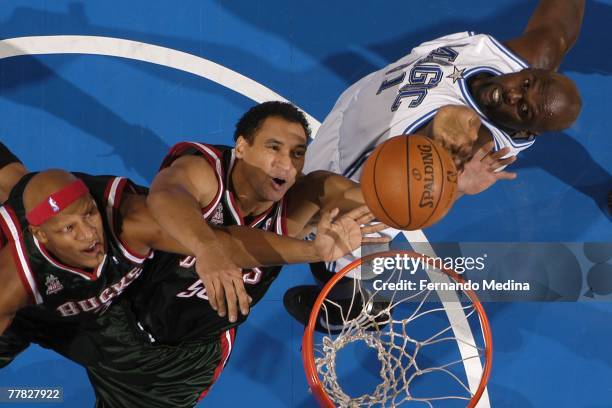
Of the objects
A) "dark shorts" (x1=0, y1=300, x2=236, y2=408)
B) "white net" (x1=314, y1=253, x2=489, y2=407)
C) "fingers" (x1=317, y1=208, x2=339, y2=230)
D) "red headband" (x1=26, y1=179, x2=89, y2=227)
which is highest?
"red headband" (x1=26, y1=179, x2=89, y2=227)

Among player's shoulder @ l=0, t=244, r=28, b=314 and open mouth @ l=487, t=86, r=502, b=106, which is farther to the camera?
open mouth @ l=487, t=86, r=502, b=106

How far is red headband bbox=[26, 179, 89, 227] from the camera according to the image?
223cm

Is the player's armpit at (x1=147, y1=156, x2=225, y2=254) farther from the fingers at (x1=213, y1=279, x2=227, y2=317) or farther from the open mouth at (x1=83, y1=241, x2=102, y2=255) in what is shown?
the open mouth at (x1=83, y1=241, x2=102, y2=255)

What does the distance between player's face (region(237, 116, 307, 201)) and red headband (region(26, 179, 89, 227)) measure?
2.03 feet

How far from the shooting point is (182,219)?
2.15 m

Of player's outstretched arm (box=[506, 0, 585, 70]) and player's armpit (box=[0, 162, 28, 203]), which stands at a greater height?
player's outstretched arm (box=[506, 0, 585, 70])

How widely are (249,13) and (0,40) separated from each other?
4.56 ft

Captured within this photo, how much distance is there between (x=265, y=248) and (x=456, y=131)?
991 mm

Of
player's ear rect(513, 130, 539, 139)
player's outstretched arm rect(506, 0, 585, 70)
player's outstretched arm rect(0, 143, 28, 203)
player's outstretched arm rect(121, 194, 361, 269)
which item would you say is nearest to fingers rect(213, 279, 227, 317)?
player's outstretched arm rect(121, 194, 361, 269)

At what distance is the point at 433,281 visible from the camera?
3764 millimetres

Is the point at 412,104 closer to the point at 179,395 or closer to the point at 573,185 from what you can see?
the point at 573,185

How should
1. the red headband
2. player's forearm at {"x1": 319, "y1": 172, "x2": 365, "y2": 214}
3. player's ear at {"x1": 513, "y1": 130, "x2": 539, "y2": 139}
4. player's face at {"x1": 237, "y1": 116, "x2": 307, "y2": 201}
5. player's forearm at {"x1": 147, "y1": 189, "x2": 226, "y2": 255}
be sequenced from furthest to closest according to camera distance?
player's ear at {"x1": 513, "y1": 130, "x2": 539, "y2": 139} < player's forearm at {"x1": 319, "y1": 172, "x2": 365, "y2": 214} < player's face at {"x1": 237, "y1": 116, "x2": 307, "y2": 201} < the red headband < player's forearm at {"x1": 147, "y1": 189, "x2": 226, "y2": 255}

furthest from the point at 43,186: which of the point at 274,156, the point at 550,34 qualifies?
the point at 550,34

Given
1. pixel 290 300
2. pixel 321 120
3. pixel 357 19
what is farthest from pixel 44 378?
pixel 357 19
